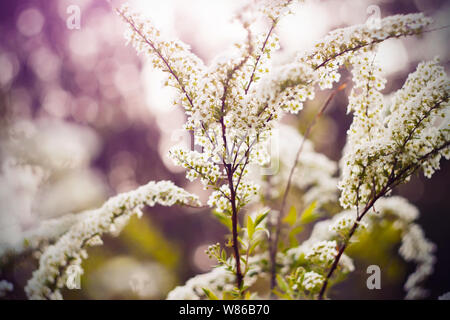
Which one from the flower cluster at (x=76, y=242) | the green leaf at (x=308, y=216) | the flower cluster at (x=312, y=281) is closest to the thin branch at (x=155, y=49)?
the flower cluster at (x=76, y=242)

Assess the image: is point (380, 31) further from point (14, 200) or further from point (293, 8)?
point (14, 200)

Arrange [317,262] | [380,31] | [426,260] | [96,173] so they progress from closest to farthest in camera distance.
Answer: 1. [380,31]
2. [317,262]
3. [426,260]
4. [96,173]

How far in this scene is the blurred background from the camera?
7.92 feet

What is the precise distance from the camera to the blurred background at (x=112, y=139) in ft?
7.92

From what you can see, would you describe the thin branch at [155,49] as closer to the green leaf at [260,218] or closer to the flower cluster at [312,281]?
the green leaf at [260,218]

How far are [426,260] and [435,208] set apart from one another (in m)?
1.62

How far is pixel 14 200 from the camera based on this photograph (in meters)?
2.29

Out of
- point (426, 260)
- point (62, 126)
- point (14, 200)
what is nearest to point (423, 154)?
point (426, 260)

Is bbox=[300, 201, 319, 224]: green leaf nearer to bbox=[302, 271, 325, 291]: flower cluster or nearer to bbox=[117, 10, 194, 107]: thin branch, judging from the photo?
bbox=[302, 271, 325, 291]: flower cluster

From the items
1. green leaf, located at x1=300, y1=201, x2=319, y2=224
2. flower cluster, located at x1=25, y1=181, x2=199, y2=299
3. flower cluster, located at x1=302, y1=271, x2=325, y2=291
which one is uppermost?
green leaf, located at x1=300, y1=201, x2=319, y2=224

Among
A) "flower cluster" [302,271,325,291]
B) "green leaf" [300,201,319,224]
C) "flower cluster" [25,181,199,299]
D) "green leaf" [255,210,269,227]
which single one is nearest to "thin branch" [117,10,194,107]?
"flower cluster" [25,181,199,299]

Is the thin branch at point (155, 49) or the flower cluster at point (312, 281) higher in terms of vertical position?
the thin branch at point (155, 49)

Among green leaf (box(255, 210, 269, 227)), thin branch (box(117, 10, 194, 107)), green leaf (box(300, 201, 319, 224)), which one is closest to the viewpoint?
thin branch (box(117, 10, 194, 107))

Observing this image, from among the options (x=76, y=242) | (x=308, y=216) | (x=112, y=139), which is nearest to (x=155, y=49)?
(x=76, y=242)
